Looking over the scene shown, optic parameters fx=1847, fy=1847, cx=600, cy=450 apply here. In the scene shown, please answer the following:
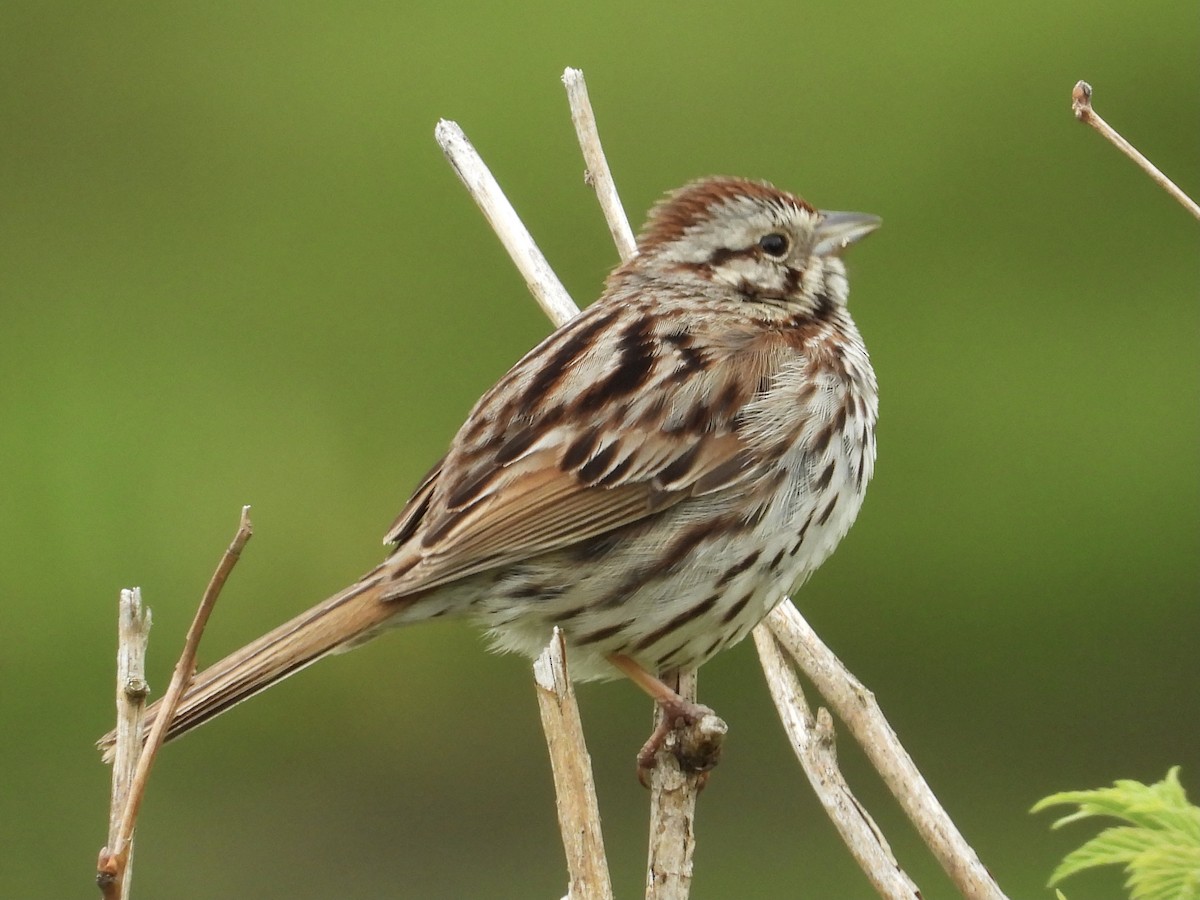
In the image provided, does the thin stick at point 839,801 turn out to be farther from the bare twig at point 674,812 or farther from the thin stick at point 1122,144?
the thin stick at point 1122,144

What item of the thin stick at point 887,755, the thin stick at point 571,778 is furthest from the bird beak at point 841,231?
the thin stick at point 571,778

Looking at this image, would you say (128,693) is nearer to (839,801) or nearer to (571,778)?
(571,778)

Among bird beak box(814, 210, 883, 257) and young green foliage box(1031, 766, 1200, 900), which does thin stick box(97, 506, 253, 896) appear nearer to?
young green foliage box(1031, 766, 1200, 900)

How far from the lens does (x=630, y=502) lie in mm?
2861

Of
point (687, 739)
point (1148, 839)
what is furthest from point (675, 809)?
point (1148, 839)

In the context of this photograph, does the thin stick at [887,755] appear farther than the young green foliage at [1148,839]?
Yes

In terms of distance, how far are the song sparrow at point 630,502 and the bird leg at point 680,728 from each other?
1 cm

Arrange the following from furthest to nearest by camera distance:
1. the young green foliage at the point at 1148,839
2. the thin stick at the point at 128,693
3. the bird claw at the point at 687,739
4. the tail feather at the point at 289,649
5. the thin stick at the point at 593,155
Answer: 1. the thin stick at the point at 593,155
2. the tail feather at the point at 289,649
3. the bird claw at the point at 687,739
4. the thin stick at the point at 128,693
5. the young green foliage at the point at 1148,839

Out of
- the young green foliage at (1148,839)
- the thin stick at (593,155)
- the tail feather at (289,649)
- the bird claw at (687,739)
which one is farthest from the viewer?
the thin stick at (593,155)

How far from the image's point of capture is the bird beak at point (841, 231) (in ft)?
10.5

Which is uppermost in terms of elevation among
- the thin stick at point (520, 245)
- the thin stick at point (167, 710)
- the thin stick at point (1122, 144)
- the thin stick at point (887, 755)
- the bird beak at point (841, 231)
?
the thin stick at point (520, 245)

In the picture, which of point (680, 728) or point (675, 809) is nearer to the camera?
point (675, 809)

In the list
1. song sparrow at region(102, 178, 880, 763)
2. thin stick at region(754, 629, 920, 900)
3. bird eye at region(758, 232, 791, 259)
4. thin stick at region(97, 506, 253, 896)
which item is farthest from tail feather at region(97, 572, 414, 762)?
bird eye at region(758, 232, 791, 259)

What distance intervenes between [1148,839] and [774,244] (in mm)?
1678
